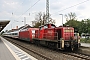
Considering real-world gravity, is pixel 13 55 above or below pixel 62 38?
below

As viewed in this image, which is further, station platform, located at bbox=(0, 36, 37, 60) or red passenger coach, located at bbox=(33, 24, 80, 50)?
red passenger coach, located at bbox=(33, 24, 80, 50)

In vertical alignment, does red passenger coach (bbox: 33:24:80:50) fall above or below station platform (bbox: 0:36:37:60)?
above

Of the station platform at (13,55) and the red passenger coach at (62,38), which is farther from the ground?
the red passenger coach at (62,38)

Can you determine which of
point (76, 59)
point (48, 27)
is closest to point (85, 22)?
point (48, 27)

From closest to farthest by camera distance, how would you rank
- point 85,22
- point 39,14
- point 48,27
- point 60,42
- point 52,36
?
1. point 60,42
2. point 52,36
3. point 48,27
4. point 85,22
5. point 39,14

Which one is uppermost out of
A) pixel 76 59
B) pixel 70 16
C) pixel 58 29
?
pixel 70 16

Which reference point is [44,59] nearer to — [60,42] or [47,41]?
[60,42]

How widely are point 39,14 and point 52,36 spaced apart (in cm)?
6217

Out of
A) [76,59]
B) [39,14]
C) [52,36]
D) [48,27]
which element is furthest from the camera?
[39,14]

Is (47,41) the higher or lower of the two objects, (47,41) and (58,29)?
the lower

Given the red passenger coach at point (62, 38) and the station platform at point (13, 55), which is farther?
the red passenger coach at point (62, 38)

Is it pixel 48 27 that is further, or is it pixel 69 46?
pixel 48 27

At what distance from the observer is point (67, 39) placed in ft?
57.4

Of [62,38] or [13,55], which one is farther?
[62,38]
